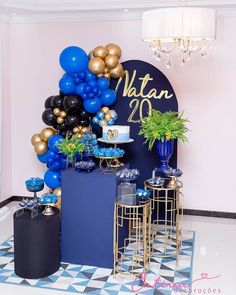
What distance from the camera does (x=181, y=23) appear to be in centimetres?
369

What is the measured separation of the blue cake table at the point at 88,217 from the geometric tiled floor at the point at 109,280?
0.41ft

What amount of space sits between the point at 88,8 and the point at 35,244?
308 centimetres

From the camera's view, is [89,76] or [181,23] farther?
[89,76]

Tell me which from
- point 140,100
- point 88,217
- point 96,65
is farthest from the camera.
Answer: point 140,100

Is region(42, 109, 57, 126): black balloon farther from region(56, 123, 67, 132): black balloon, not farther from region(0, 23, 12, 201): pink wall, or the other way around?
region(0, 23, 12, 201): pink wall

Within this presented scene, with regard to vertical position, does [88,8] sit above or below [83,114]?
above

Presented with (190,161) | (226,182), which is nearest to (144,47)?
(190,161)

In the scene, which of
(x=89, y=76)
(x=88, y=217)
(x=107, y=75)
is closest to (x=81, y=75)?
(x=89, y=76)

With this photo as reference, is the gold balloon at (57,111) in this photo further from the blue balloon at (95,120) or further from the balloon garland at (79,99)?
the blue balloon at (95,120)

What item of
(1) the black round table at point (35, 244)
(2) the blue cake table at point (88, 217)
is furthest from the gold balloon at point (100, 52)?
(1) the black round table at point (35, 244)

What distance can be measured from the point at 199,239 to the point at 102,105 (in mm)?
2006

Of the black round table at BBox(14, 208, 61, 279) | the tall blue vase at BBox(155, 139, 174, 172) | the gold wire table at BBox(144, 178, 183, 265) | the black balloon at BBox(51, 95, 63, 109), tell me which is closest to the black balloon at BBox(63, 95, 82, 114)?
the black balloon at BBox(51, 95, 63, 109)

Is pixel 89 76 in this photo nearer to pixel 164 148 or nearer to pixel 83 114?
pixel 83 114

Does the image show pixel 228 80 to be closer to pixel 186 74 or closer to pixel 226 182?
pixel 186 74
